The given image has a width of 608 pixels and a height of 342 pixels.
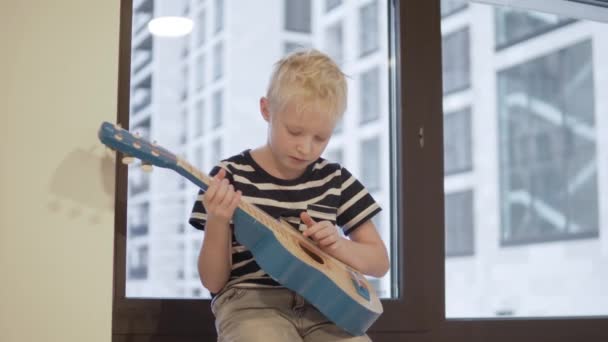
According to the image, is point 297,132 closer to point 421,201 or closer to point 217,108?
point 217,108

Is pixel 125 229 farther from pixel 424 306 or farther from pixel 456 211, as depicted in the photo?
pixel 456 211

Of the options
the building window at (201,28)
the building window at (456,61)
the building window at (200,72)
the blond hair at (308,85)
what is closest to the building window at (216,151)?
the building window at (200,72)

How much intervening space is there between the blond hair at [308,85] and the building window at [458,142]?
0.88 meters

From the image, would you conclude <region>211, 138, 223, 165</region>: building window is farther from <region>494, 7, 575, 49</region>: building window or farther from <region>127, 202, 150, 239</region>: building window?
<region>494, 7, 575, 49</region>: building window

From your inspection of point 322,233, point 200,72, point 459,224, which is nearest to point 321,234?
point 322,233

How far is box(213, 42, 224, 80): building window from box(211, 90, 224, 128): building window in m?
0.04

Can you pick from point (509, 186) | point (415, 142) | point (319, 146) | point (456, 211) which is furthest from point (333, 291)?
point (509, 186)

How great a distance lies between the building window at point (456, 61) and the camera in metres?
2.28

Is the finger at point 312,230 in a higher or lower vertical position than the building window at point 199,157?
lower

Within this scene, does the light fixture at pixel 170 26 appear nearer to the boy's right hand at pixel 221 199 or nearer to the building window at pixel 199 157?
the building window at pixel 199 157

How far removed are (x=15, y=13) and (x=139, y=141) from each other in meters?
0.42

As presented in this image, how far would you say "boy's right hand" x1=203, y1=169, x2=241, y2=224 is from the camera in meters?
1.29

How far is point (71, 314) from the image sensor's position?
144 centimetres

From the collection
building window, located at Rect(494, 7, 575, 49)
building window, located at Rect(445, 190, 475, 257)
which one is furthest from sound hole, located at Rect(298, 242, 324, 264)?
building window, located at Rect(494, 7, 575, 49)
